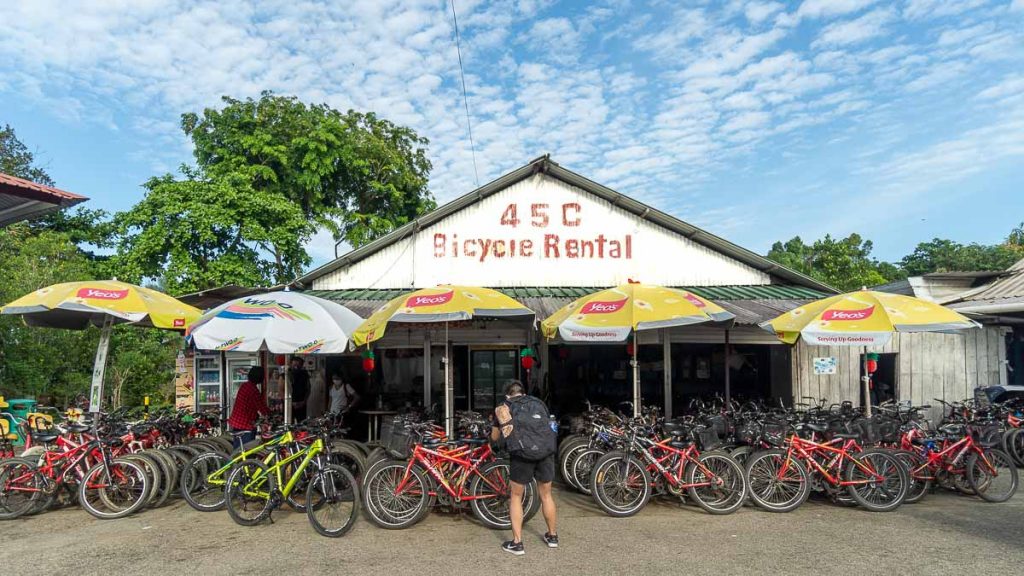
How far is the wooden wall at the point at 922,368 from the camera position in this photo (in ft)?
36.7

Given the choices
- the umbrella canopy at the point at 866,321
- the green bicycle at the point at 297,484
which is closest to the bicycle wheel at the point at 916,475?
the umbrella canopy at the point at 866,321

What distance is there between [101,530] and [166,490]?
2.81ft

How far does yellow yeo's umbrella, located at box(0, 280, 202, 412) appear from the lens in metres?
7.59

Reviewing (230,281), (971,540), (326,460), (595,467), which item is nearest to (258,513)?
(326,460)

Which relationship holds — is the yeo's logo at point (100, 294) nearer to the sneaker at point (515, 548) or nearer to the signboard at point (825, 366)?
the sneaker at point (515, 548)

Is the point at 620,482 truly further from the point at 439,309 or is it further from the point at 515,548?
the point at 439,309

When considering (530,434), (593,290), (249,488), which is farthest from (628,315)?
(249,488)

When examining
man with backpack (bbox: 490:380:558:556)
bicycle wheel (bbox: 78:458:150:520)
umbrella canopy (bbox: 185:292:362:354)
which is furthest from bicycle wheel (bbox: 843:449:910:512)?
bicycle wheel (bbox: 78:458:150:520)

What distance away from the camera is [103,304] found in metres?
7.74

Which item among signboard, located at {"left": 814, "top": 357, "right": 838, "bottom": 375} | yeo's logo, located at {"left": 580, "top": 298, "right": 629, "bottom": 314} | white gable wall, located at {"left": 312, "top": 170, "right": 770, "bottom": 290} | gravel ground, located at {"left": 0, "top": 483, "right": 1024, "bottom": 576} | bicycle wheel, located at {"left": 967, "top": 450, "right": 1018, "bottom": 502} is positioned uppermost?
white gable wall, located at {"left": 312, "top": 170, "right": 770, "bottom": 290}

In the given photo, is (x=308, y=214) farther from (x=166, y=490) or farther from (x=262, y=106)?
(x=166, y=490)

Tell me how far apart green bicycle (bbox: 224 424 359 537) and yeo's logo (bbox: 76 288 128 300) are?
3.14 meters

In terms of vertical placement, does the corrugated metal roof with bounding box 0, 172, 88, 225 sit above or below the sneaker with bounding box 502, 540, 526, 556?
above

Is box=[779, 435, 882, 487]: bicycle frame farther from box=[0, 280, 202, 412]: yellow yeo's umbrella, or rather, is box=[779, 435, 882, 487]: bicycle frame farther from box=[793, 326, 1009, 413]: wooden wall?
box=[0, 280, 202, 412]: yellow yeo's umbrella
